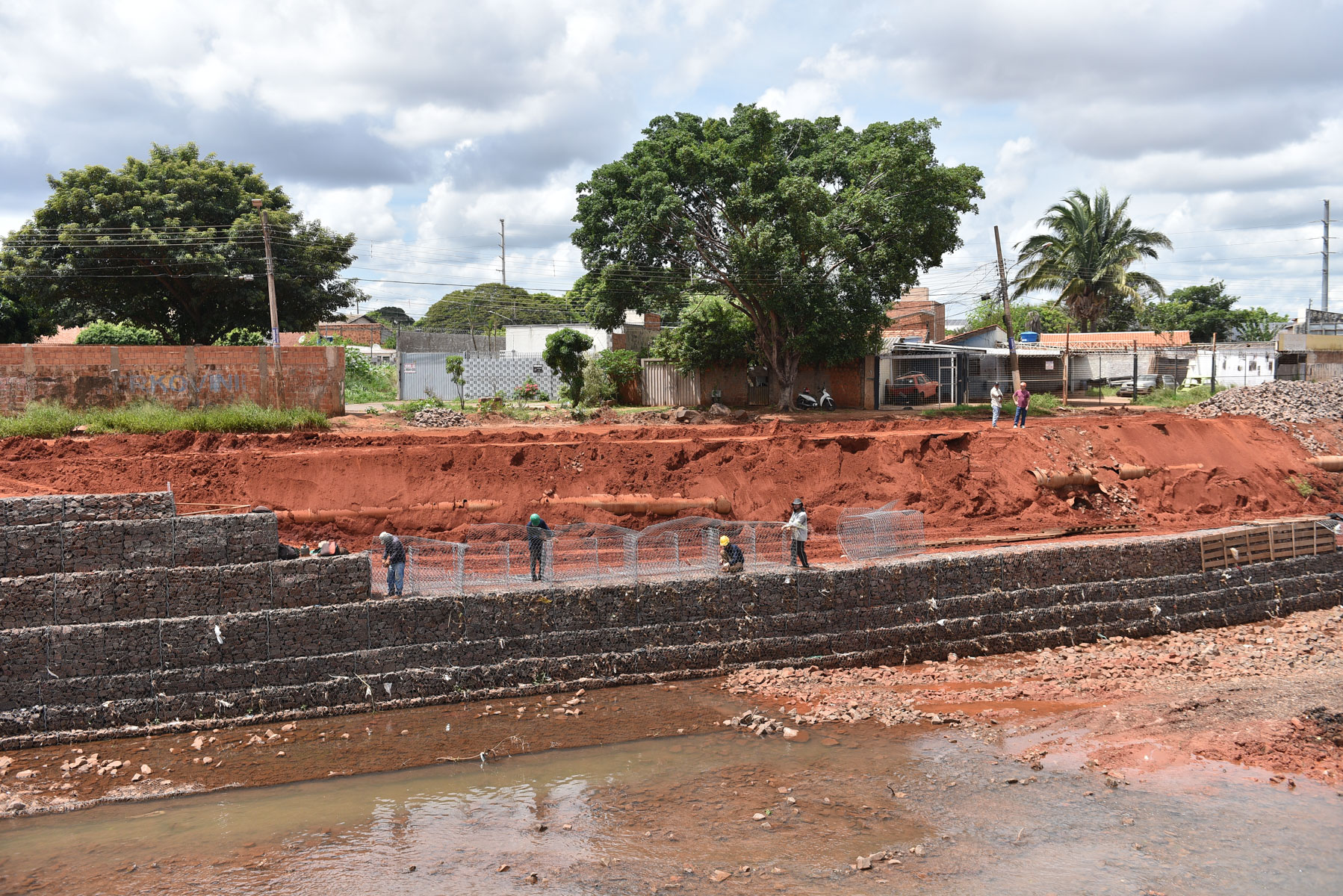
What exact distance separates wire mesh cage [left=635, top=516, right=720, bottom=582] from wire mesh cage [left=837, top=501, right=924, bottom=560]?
8.68 feet

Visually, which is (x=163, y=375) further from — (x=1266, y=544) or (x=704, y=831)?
(x=1266, y=544)

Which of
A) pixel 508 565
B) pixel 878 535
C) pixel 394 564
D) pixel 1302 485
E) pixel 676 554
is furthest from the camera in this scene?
pixel 1302 485

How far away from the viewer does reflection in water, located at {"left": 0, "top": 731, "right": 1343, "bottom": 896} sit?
8828 millimetres

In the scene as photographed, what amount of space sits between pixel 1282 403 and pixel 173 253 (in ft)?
119

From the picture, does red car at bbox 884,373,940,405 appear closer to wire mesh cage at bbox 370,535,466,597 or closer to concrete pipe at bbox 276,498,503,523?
concrete pipe at bbox 276,498,503,523

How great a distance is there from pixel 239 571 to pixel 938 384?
2970cm

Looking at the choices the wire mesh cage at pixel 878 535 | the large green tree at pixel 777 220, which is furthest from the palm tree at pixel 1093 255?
the wire mesh cage at pixel 878 535

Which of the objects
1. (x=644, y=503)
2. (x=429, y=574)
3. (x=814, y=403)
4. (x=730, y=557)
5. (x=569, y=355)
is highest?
(x=569, y=355)

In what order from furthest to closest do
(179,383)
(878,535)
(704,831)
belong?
(179,383)
(878,535)
(704,831)

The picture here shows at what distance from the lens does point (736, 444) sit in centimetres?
2205

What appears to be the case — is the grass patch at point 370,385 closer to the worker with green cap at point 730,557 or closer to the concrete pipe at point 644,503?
the concrete pipe at point 644,503

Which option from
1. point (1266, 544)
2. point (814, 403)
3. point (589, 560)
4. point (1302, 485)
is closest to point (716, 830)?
point (589, 560)

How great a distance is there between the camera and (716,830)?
386 inches

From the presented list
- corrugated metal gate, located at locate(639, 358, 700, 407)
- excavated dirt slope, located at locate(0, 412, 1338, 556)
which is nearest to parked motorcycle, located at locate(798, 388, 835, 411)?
corrugated metal gate, located at locate(639, 358, 700, 407)
